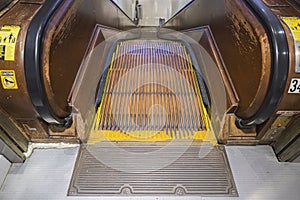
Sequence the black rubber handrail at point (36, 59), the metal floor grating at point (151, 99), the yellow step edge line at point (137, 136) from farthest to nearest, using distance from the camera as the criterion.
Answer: the metal floor grating at point (151, 99) → the yellow step edge line at point (137, 136) → the black rubber handrail at point (36, 59)

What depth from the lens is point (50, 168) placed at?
1.68m

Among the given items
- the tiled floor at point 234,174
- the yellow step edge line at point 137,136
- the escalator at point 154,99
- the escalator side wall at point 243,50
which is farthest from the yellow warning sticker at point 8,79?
the escalator side wall at point 243,50

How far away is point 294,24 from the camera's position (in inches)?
56.2

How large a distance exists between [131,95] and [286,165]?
1433mm

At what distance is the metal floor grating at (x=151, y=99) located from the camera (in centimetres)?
207

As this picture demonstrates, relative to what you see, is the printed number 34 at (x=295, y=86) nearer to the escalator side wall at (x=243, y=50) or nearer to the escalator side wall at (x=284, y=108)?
the escalator side wall at (x=284, y=108)

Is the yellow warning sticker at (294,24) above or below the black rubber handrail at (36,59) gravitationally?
above

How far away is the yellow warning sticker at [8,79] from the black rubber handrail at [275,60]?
1465 mm

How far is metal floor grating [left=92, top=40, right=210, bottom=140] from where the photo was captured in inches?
81.4

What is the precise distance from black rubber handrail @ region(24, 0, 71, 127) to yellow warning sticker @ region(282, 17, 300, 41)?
1417mm

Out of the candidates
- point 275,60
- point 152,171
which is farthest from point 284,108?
point 152,171

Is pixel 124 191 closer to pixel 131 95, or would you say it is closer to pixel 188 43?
pixel 131 95

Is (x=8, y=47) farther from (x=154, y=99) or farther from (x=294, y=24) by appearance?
(x=294, y=24)

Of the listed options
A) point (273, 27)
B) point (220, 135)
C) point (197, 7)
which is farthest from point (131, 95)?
point (197, 7)
